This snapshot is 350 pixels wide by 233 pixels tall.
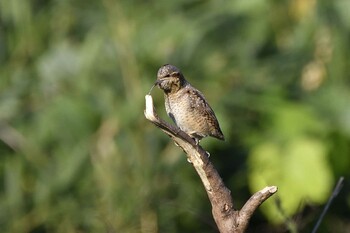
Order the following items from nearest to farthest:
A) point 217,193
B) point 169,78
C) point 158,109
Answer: point 217,193
point 169,78
point 158,109

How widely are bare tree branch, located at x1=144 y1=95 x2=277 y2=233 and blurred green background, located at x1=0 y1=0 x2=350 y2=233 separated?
2.50 m

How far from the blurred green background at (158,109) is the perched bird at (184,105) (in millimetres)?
1896

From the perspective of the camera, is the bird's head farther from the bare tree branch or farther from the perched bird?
the bare tree branch

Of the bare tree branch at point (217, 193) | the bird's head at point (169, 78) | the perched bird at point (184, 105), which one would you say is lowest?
the bare tree branch at point (217, 193)

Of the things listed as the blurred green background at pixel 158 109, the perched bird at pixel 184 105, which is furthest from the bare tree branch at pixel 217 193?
the blurred green background at pixel 158 109

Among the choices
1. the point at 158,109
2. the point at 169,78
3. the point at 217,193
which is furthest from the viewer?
the point at 158,109

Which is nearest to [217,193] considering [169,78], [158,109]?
[169,78]

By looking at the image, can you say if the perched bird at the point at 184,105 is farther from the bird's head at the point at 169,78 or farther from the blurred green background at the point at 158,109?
the blurred green background at the point at 158,109

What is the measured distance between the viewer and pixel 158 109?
6.61 m

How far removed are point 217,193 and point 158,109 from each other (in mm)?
3003

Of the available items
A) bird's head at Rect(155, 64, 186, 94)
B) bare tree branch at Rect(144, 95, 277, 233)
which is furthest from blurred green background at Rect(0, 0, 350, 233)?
bare tree branch at Rect(144, 95, 277, 233)

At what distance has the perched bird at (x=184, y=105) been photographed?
4.11 meters

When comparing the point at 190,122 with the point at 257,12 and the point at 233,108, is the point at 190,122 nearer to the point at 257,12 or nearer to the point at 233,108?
the point at 233,108

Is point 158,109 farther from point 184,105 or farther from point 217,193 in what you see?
point 217,193
